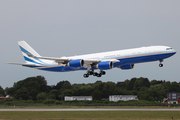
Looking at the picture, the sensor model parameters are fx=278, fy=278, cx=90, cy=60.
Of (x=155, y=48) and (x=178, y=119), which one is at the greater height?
(x=155, y=48)

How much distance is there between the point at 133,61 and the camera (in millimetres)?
58469

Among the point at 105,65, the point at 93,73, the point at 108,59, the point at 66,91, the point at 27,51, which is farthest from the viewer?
the point at 66,91

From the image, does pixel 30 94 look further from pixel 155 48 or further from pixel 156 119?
pixel 156 119

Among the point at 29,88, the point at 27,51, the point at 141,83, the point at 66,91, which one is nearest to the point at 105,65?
the point at 27,51

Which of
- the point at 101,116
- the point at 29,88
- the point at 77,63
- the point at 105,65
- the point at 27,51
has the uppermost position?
the point at 27,51

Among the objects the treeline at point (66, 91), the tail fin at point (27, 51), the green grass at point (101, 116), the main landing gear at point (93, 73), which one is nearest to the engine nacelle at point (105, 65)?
the main landing gear at point (93, 73)

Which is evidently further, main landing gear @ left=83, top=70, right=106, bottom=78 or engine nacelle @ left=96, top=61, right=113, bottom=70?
main landing gear @ left=83, top=70, right=106, bottom=78

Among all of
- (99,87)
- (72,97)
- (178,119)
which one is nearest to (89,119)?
(178,119)

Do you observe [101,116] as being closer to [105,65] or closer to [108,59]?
[105,65]

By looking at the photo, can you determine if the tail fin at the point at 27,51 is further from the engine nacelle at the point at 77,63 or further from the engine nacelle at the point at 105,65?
the engine nacelle at the point at 105,65

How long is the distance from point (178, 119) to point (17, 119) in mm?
25195

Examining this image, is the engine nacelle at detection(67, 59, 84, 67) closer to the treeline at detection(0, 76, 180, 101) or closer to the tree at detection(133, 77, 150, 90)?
the treeline at detection(0, 76, 180, 101)

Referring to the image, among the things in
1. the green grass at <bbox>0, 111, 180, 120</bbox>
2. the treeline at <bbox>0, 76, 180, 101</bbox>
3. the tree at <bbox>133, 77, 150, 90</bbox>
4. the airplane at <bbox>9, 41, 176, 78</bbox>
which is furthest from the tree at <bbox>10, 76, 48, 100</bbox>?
the tree at <bbox>133, 77, 150, 90</bbox>

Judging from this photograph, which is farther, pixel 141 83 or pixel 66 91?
pixel 141 83
